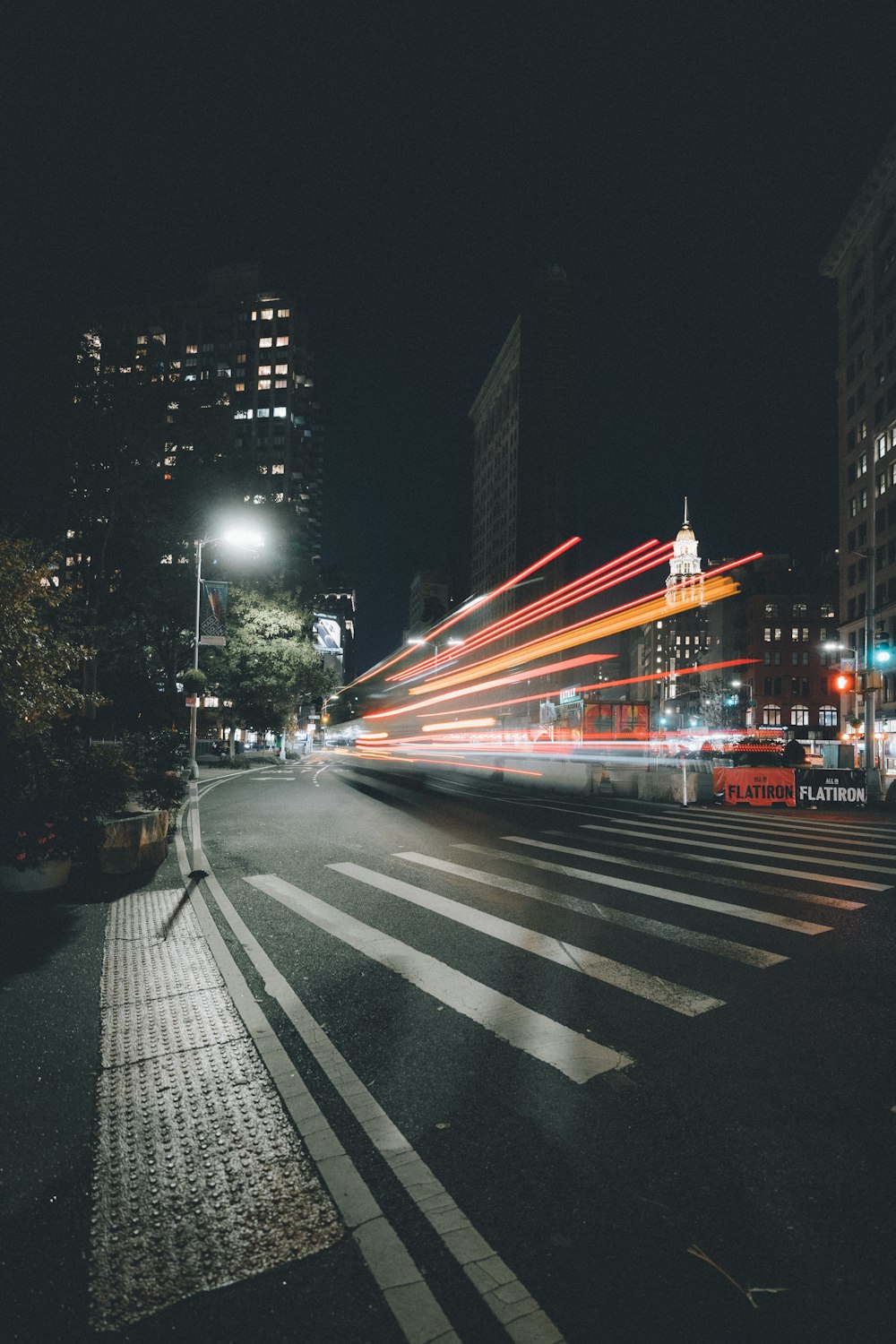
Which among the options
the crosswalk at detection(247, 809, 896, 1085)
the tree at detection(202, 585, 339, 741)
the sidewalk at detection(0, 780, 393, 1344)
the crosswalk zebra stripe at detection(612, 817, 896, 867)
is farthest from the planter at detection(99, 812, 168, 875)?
the tree at detection(202, 585, 339, 741)

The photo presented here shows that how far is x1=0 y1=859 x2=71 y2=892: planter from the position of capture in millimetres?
8594

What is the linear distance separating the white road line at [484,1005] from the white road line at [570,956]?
0.90 m

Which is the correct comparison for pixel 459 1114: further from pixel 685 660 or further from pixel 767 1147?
pixel 685 660

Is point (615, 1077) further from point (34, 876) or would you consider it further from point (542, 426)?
point (542, 426)

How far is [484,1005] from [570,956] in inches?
54.6

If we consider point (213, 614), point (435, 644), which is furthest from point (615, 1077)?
point (435, 644)

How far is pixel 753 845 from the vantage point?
1291 cm

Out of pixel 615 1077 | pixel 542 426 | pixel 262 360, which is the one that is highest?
pixel 262 360

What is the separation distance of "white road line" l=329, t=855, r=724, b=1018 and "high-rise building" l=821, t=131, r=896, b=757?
5359 centimetres

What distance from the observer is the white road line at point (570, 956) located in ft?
17.4

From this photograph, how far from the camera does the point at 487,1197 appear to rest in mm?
3043

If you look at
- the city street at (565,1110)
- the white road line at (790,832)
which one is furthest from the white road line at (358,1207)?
the white road line at (790,832)

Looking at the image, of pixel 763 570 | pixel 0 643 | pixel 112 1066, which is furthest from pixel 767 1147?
pixel 763 570

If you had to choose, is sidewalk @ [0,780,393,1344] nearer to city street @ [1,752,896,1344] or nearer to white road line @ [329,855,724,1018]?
city street @ [1,752,896,1344]
